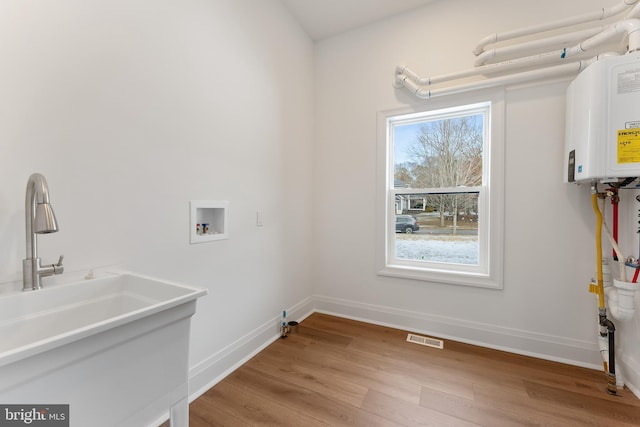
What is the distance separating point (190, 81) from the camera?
1552 millimetres

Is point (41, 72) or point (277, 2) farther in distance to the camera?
point (277, 2)

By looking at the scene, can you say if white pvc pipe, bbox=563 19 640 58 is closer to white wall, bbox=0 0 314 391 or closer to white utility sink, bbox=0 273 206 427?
white wall, bbox=0 0 314 391

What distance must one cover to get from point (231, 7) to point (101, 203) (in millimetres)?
1558

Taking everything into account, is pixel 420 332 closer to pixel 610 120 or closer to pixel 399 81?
pixel 610 120

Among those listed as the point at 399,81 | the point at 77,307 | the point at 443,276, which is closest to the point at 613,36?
the point at 399,81

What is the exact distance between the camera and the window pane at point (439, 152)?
2.30 metres

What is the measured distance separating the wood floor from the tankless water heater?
1311 mm

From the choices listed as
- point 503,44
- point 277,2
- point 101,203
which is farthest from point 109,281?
point 503,44

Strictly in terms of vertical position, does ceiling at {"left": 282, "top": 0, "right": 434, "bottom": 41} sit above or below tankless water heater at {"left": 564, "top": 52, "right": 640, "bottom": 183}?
above

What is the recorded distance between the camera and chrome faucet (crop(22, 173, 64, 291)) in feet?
2.73

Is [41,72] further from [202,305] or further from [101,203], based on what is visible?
[202,305]

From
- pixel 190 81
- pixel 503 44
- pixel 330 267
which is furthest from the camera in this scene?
pixel 330 267

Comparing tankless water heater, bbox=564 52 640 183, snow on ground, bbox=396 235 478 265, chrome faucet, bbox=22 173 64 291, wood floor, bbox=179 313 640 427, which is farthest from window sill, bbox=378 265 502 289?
chrome faucet, bbox=22 173 64 291

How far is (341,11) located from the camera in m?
2.41
